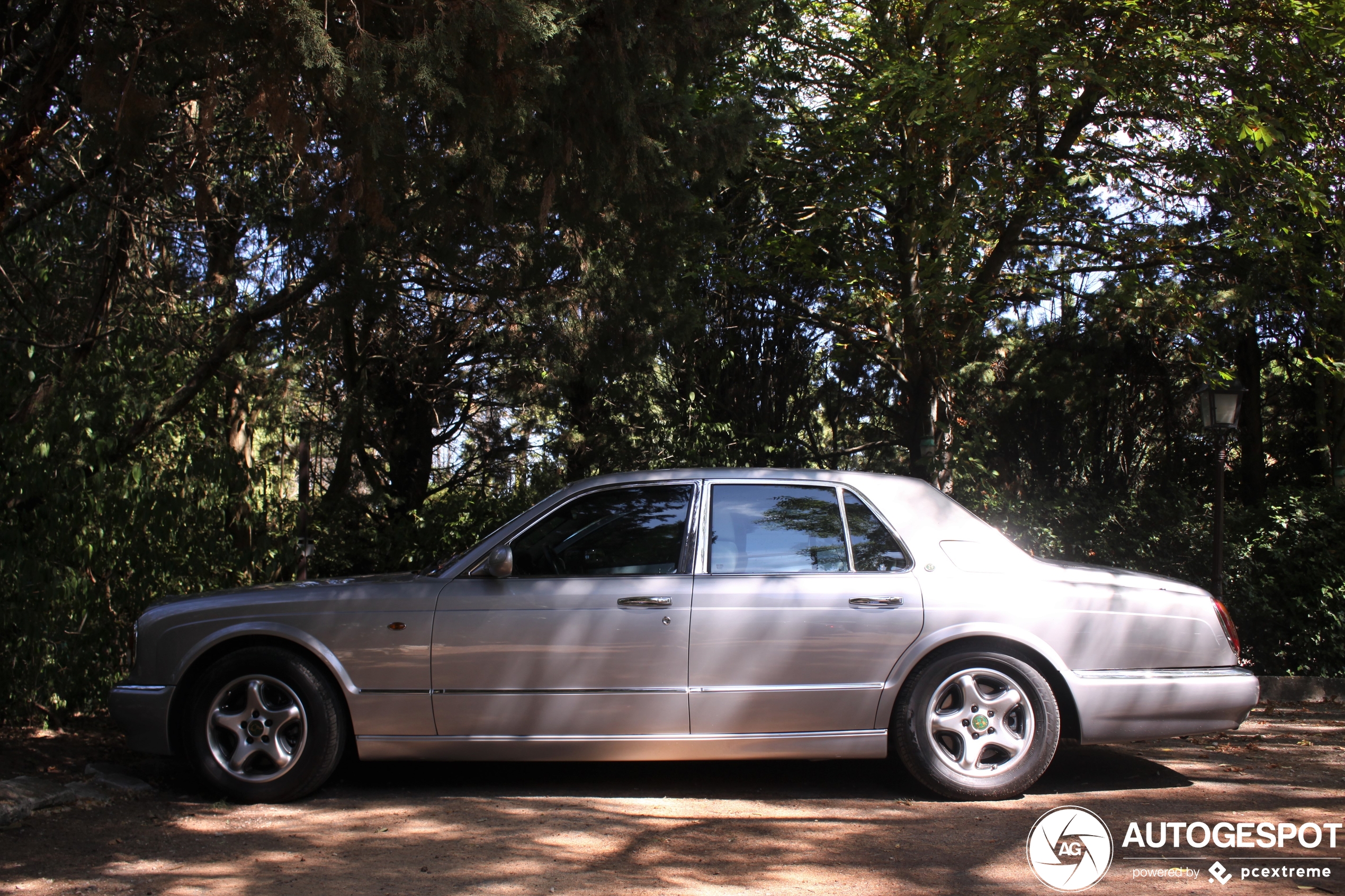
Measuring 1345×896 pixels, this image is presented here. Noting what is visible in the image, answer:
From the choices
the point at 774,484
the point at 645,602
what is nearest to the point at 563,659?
the point at 645,602

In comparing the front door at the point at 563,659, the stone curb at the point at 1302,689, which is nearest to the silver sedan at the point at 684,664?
the front door at the point at 563,659

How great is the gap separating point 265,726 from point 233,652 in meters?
0.40

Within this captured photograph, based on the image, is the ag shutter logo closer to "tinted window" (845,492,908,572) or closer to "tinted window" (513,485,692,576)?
"tinted window" (845,492,908,572)

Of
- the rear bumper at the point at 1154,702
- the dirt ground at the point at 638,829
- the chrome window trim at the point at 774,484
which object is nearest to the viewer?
the dirt ground at the point at 638,829

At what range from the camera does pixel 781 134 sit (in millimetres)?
11203

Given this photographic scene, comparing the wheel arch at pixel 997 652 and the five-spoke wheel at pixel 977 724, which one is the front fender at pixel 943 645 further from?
the five-spoke wheel at pixel 977 724

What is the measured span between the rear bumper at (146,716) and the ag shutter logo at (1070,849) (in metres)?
3.94

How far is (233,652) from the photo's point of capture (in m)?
4.75

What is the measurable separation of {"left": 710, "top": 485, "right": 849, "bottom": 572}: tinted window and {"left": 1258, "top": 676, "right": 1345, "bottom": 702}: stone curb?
18.9 ft

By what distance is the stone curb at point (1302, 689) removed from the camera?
27.7 ft

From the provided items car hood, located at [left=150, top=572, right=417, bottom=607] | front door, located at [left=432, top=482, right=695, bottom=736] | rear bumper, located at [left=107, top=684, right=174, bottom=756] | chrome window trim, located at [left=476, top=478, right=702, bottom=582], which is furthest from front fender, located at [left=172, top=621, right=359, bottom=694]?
chrome window trim, located at [left=476, top=478, right=702, bottom=582]

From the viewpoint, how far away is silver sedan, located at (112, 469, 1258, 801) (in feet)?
15.2

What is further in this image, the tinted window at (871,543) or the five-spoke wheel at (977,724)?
the tinted window at (871,543)

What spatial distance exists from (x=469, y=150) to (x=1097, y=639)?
4254mm
